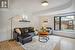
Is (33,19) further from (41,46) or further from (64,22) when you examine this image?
(41,46)

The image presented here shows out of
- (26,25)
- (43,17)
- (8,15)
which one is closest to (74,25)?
(43,17)

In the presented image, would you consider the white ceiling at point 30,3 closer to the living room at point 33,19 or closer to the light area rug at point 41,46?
the living room at point 33,19

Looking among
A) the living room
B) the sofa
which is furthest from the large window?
the sofa

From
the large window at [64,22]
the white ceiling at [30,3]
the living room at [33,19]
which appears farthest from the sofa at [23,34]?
the large window at [64,22]

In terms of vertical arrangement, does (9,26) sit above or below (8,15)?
below

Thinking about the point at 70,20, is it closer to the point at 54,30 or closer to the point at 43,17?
the point at 54,30

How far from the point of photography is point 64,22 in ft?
27.8

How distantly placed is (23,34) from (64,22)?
3967mm

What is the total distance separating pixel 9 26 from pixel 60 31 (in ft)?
14.9

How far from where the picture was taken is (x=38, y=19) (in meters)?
9.33

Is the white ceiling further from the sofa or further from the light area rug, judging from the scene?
the light area rug

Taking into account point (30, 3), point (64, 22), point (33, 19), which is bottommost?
point (64, 22)

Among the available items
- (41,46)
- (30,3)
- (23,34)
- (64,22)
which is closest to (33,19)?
(23,34)

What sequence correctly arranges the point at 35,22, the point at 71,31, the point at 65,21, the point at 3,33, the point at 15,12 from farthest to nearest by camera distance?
the point at 35,22 < the point at 65,21 < the point at 71,31 < the point at 15,12 < the point at 3,33
